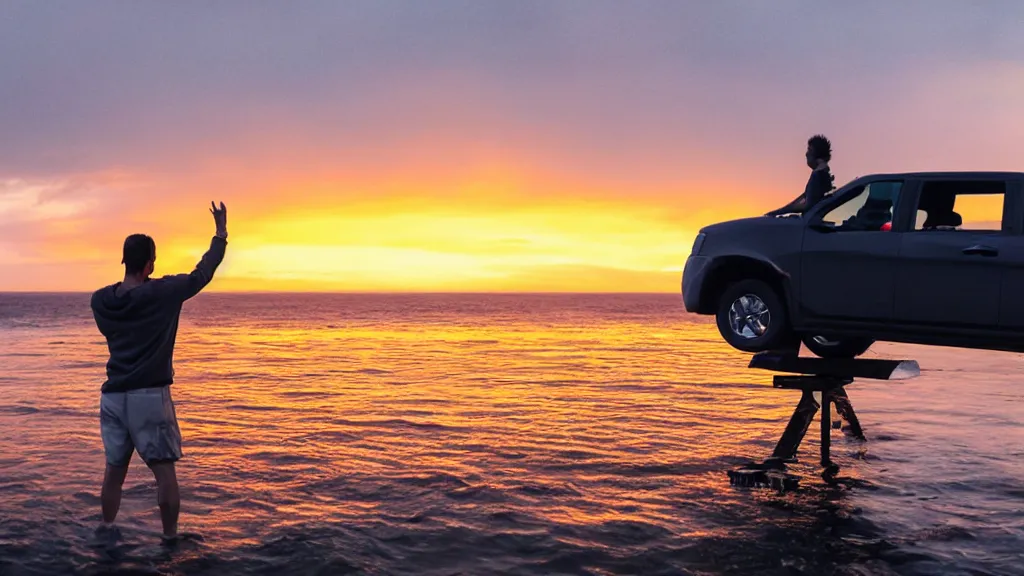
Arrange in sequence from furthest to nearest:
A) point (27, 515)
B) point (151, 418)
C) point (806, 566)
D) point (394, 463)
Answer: point (394, 463), point (27, 515), point (806, 566), point (151, 418)

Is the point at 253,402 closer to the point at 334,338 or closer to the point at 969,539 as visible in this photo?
the point at 969,539

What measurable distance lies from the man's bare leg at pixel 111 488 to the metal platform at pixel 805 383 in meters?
7.28

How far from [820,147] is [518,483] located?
5.61m

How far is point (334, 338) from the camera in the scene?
49500 mm

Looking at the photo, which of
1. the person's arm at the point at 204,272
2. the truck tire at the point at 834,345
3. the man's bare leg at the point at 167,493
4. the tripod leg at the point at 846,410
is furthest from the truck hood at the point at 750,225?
the man's bare leg at the point at 167,493

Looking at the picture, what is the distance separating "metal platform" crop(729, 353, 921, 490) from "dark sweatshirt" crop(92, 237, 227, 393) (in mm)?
7016

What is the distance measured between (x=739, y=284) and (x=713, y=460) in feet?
12.0

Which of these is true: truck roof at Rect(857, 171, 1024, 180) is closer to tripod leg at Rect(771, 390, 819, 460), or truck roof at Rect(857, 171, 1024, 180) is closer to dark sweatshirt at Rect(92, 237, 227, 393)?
tripod leg at Rect(771, 390, 819, 460)

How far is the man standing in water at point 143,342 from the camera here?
684 cm

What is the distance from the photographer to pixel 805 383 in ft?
39.2

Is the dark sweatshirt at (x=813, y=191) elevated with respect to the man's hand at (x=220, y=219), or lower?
elevated

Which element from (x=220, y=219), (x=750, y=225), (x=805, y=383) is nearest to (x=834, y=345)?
(x=805, y=383)

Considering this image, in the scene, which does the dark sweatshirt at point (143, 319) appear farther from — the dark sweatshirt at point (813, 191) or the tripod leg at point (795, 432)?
the tripod leg at point (795, 432)

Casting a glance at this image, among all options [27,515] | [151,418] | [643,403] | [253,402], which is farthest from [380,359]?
[151,418]
